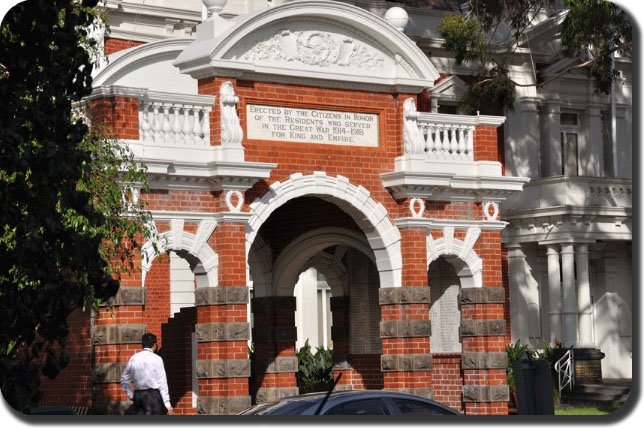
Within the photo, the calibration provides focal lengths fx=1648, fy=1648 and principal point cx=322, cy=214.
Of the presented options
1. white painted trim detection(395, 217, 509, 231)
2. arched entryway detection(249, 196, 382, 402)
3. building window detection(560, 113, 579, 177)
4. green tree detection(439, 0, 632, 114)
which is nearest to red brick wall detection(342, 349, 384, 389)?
arched entryway detection(249, 196, 382, 402)

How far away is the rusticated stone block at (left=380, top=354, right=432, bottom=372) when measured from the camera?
24.7m

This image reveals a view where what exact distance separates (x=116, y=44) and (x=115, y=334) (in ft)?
31.8

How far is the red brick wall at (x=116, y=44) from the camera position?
29969 millimetres

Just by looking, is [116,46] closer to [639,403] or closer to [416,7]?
[416,7]

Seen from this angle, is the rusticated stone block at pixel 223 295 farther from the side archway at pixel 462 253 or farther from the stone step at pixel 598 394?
the stone step at pixel 598 394

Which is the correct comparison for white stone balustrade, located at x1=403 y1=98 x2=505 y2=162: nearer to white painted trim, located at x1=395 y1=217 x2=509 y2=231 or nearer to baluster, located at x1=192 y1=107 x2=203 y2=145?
white painted trim, located at x1=395 y1=217 x2=509 y2=231

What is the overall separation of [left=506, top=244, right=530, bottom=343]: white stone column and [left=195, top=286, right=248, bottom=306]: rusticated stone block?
1222 centimetres

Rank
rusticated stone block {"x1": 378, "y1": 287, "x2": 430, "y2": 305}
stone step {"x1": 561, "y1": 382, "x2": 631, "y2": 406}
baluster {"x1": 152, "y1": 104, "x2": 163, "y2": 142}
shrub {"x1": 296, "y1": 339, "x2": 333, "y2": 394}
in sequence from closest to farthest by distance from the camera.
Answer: baluster {"x1": 152, "y1": 104, "x2": 163, "y2": 142}, rusticated stone block {"x1": 378, "y1": 287, "x2": 430, "y2": 305}, shrub {"x1": 296, "y1": 339, "x2": 333, "y2": 394}, stone step {"x1": 561, "y1": 382, "x2": 631, "y2": 406}

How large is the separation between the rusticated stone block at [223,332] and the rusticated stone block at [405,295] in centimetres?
284

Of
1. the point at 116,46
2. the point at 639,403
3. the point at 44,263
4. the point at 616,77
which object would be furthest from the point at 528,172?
the point at 44,263

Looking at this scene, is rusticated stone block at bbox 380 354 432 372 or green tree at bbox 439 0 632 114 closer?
rusticated stone block at bbox 380 354 432 372

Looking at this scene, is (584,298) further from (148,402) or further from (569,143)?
(148,402)

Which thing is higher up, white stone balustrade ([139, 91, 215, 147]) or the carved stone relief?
the carved stone relief

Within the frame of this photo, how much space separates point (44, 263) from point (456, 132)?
1383 cm
